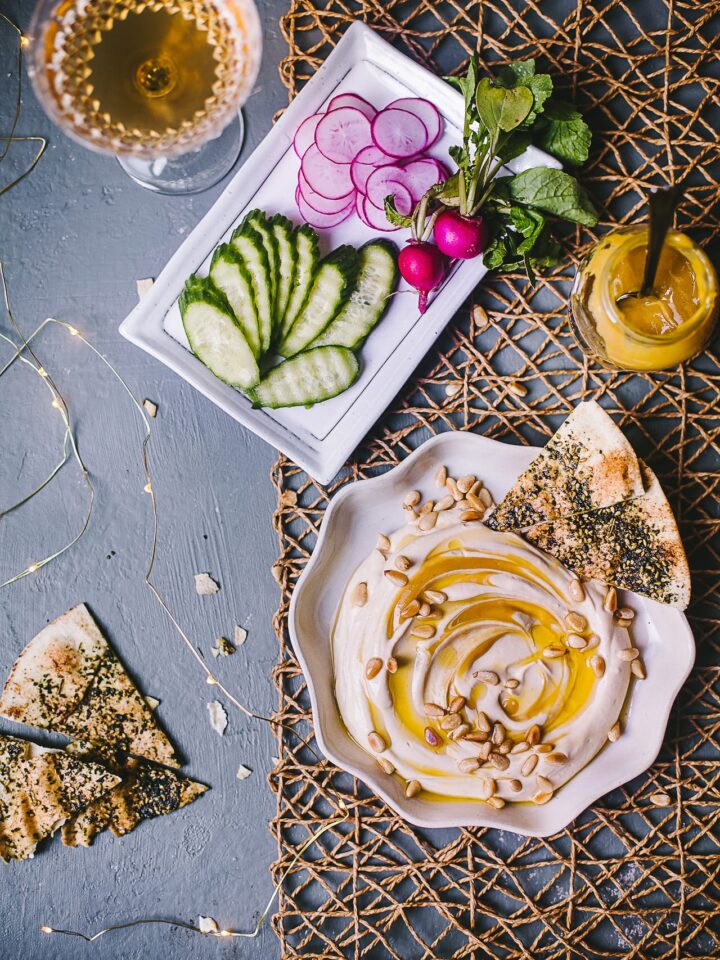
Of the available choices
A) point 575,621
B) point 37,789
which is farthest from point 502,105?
point 37,789

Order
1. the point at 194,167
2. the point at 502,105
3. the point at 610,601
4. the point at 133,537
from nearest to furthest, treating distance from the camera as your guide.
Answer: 1. the point at 502,105
2. the point at 610,601
3. the point at 194,167
4. the point at 133,537

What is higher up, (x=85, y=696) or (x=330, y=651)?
(x=330, y=651)

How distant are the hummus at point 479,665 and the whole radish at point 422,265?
641 mm

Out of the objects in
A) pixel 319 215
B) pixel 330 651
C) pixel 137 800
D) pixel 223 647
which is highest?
pixel 319 215

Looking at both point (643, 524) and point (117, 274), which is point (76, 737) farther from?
point (643, 524)

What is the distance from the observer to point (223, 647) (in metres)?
2.41

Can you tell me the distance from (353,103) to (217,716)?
75.0 inches

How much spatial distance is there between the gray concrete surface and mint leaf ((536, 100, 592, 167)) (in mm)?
1027

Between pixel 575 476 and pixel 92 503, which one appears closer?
pixel 575 476

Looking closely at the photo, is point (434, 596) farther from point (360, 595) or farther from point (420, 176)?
point (420, 176)

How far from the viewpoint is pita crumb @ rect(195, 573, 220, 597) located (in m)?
2.43

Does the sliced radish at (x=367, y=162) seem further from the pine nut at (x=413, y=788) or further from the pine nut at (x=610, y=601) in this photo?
the pine nut at (x=413, y=788)

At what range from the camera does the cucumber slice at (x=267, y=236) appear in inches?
86.4

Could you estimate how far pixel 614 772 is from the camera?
2.13 metres
